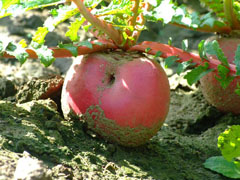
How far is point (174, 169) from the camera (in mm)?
1841

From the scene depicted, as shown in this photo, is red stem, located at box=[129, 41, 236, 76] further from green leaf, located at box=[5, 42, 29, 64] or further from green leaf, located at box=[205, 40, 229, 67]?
green leaf, located at box=[5, 42, 29, 64]

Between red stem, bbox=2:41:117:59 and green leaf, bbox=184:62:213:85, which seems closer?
red stem, bbox=2:41:117:59

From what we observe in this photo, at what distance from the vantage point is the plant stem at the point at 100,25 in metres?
1.70

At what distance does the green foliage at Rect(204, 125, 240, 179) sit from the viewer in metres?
1.70

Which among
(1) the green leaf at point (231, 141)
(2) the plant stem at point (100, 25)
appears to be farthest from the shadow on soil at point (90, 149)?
(2) the plant stem at point (100, 25)

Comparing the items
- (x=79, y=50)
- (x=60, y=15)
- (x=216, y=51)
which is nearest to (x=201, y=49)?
(x=216, y=51)

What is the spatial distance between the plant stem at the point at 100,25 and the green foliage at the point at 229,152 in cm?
64

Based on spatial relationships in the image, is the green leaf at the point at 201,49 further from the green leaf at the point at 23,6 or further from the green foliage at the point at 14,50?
the green foliage at the point at 14,50

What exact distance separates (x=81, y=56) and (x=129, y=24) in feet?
0.89

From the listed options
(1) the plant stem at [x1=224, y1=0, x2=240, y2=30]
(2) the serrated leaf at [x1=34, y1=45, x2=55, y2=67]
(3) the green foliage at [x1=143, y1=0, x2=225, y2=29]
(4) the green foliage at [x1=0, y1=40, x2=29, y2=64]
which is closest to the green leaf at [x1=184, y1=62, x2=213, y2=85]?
(3) the green foliage at [x1=143, y1=0, x2=225, y2=29]

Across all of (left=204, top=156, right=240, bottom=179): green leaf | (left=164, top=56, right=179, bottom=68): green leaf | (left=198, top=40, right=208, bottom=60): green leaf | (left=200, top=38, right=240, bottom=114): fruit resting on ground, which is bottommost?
(left=204, top=156, right=240, bottom=179): green leaf

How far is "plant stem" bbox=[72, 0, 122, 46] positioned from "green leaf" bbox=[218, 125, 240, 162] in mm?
645

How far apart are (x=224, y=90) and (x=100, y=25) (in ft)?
2.96

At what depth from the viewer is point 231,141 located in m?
1.70
